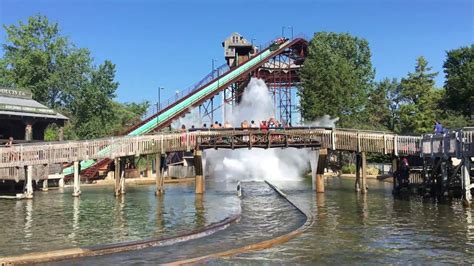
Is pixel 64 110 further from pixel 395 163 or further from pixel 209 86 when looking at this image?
pixel 395 163

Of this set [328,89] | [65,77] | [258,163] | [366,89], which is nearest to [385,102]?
[366,89]

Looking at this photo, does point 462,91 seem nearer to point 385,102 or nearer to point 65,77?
point 385,102

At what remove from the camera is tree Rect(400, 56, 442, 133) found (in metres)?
65.0

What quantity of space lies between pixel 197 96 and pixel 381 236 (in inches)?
1769

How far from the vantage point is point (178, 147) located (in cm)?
3575

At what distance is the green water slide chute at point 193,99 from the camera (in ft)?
177

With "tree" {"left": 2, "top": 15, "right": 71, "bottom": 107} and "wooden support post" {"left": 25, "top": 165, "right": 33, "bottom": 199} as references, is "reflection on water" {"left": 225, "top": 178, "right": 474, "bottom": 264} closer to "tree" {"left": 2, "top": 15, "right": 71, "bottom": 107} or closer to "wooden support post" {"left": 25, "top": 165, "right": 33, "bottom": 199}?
"wooden support post" {"left": 25, "top": 165, "right": 33, "bottom": 199}

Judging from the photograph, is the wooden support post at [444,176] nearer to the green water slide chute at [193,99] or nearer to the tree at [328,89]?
the green water slide chute at [193,99]

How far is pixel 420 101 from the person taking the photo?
7000 centimetres

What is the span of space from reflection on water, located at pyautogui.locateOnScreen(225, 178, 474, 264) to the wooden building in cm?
2553

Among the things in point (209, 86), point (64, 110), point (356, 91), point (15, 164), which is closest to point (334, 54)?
point (356, 91)

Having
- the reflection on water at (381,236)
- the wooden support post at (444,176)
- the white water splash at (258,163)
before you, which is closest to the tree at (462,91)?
the white water splash at (258,163)

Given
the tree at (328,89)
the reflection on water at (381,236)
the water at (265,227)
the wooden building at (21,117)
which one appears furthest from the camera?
the tree at (328,89)

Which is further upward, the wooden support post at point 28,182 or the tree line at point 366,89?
the tree line at point 366,89
